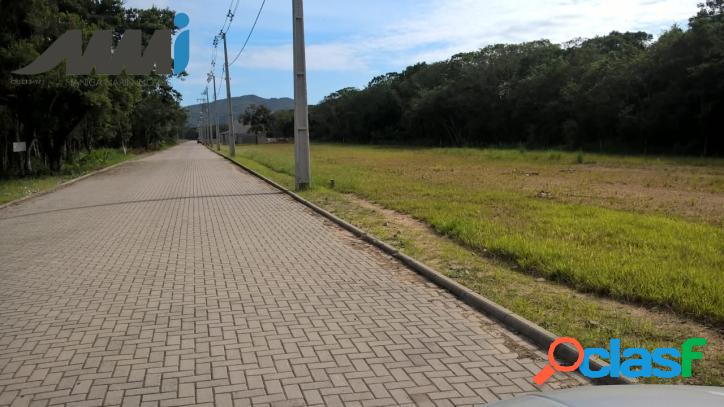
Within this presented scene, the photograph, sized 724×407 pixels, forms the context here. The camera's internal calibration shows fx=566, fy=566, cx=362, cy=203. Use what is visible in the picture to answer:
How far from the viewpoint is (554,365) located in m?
4.25

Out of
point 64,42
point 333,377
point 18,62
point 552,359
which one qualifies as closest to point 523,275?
point 552,359

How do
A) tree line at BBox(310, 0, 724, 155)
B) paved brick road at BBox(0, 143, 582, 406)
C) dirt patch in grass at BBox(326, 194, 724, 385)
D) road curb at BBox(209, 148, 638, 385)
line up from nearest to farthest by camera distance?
1. paved brick road at BBox(0, 143, 582, 406)
2. road curb at BBox(209, 148, 638, 385)
3. dirt patch in grass at BBox(326, 194, 724, 385)
4. tree line at BBox(310, 0, 724, 155)

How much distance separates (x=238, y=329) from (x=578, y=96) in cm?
5005

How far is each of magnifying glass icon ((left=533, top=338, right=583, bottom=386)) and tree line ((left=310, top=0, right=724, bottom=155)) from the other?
125 ft

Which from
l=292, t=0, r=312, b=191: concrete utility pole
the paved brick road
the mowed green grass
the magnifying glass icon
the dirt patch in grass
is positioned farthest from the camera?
l=292, t=0, r=312, b=191: concrete utility pole

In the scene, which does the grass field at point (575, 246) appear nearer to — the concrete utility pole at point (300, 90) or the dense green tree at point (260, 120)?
the concrete utility pole at point (300, 90)

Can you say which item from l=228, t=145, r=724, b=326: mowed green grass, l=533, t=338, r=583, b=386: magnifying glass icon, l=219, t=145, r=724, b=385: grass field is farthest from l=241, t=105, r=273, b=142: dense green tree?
l=533, t=338, r=583, b=386: magnifying glass icon

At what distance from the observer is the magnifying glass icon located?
404 centimetres

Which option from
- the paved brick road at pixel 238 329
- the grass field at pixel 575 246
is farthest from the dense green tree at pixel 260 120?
the paved brick road at pixel 238 329

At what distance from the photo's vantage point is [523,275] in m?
6.77

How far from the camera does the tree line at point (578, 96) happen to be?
38.1m

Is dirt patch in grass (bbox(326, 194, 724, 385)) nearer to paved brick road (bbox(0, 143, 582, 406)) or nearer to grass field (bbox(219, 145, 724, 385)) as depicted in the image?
grass field (bbox(219, 145, 724, 385))

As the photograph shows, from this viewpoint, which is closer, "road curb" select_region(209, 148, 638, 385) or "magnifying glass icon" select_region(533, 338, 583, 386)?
"magnifying glass icon" select_region(533, 338, 583, 386)

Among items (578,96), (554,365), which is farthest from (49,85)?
(578,96)
